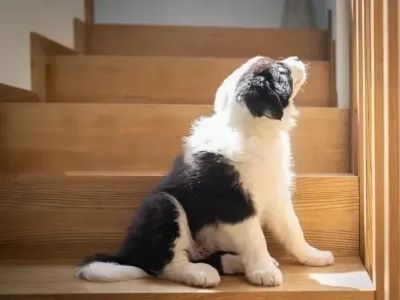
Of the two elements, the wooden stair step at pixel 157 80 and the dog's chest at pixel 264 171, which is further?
the wooden stair step at pixel 157 80

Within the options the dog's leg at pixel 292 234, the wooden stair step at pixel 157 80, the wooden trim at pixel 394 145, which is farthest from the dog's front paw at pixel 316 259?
the wooden stair step at pixel 157 80

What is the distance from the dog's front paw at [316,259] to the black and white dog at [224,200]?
5.8 inches

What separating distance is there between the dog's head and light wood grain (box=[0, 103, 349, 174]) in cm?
40

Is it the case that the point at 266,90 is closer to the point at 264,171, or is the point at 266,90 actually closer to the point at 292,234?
the point at 264,171

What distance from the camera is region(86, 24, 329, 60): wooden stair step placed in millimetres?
2477

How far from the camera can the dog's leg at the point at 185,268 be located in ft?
4.03

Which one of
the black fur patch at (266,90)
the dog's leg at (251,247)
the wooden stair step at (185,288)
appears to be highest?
the black fur patch at (266,90)

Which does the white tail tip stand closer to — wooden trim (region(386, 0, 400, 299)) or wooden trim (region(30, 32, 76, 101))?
wooden trim (region(386, 0, 400, 299))

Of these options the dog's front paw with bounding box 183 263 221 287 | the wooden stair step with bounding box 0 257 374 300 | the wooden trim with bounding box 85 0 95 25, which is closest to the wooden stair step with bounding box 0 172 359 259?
the wooden stair step with bounding box 0 257 374 300

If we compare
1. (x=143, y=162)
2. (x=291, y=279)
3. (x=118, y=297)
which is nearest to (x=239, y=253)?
(x=291, y=279)

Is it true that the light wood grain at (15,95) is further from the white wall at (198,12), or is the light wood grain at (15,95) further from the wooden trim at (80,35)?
the white wall at (198,12)

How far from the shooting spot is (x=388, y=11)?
1.17 metres

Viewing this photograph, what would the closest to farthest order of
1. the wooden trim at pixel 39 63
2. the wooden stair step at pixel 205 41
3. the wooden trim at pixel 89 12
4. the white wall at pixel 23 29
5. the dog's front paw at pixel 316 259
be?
the dog's front paw at pixel 316 259, the white wall at pixel 23 29, the wooden trim at pixel 39 63, the wooden stair step at pixel 205 41, the wooden trim at pixel 89 12

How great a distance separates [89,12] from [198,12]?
2.05 feet
